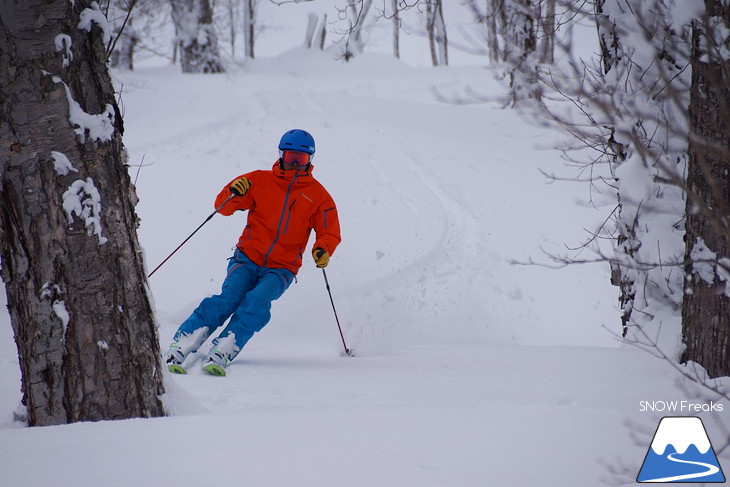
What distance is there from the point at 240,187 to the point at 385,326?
259 centimetres

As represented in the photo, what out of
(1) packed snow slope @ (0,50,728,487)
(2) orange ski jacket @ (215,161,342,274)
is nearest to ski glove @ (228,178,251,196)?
(2) orange ski jacket @ (215,161,342,274)

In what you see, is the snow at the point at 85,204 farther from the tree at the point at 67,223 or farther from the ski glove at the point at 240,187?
the ski glove at the point at 240,187

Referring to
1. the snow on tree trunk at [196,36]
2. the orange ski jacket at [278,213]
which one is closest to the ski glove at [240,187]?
the orange ski jacket at [278,213]

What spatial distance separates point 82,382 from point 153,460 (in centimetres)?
70

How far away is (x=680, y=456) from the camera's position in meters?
2.10

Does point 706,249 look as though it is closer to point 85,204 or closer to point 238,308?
point 85,204

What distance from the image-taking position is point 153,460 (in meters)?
1.98

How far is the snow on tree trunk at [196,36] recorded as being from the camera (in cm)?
1916

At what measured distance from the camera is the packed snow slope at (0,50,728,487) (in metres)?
2.03

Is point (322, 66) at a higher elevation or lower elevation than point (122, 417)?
higher

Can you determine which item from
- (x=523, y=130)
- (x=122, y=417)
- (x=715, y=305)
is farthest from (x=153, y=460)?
(x=523, y=130)

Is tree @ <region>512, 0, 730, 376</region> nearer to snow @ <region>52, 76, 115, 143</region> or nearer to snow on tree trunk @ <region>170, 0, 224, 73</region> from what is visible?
snow @ <region>52, 76, 115, 143</region>

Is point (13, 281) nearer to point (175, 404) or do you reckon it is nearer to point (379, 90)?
point (175, 404)

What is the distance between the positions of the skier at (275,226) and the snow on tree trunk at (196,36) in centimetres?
1621
